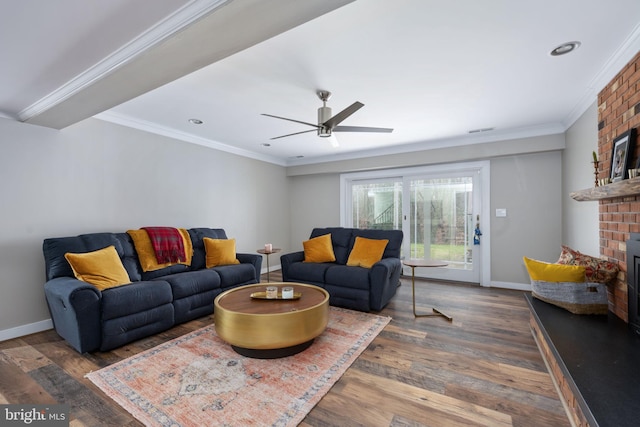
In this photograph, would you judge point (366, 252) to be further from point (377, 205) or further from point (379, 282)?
point (377, 205)

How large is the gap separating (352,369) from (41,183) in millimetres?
3642

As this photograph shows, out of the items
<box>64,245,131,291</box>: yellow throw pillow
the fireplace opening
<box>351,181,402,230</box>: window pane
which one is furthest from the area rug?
<box>351,181,402,230</box>: window pane

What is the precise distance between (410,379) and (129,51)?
2.98 metres

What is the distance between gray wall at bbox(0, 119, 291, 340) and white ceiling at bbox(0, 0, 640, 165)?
29cm

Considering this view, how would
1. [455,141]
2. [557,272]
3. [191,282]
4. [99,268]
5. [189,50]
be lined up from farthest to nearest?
[455,141] < [191,282] < [99,268] < [557,272] < [189,50]

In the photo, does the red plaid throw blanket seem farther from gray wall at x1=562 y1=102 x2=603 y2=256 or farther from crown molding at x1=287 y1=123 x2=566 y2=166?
gray wall at x1=562 y1=102 x2=603 y2=256

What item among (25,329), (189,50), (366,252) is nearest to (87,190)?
(25,329)

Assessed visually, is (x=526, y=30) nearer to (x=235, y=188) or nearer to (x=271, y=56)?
(x=271, y=56)

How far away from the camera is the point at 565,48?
2084 mm

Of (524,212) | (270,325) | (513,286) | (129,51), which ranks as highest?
(129,51)

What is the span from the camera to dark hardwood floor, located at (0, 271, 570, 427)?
160 cm

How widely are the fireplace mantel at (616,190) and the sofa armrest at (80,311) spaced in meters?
4.06

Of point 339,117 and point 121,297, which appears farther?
point 339,117

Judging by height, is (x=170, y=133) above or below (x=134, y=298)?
above
